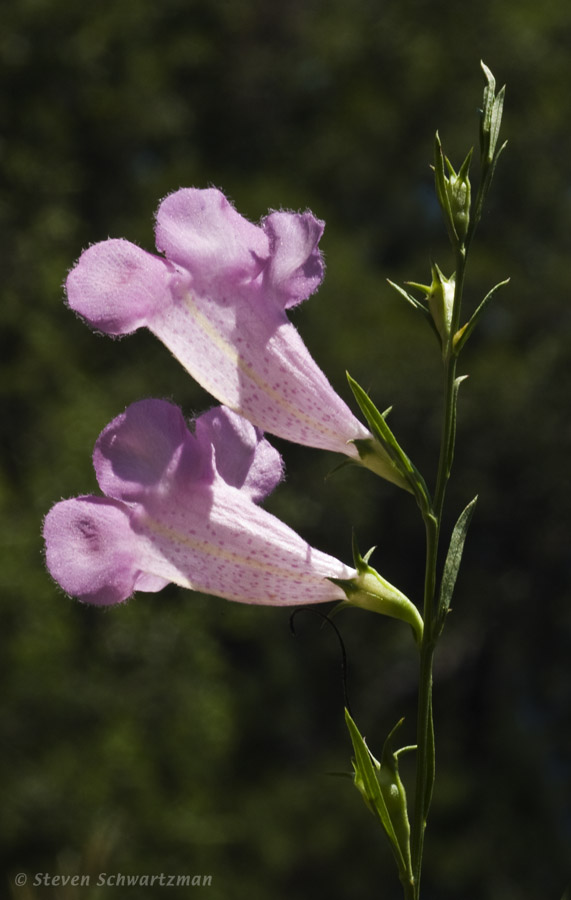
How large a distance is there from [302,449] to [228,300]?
43.9 feet

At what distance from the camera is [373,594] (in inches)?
45.4

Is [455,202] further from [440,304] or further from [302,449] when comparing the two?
[302,449]

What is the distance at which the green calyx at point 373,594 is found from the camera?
114 centimetres

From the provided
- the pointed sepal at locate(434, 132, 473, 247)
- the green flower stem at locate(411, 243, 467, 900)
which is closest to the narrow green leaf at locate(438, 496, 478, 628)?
the green flower stem at locate(411, 243, 467, 900)

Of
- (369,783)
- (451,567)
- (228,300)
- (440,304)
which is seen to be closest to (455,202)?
(440,304)

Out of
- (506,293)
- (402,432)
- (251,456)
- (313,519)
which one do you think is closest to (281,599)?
(251,456)

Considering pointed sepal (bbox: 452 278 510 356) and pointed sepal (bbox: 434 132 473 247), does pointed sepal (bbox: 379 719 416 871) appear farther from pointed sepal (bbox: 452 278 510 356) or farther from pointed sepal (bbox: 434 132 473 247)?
pointed sepal (bbox: 434 132 473 247)

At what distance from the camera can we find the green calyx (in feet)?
3.73

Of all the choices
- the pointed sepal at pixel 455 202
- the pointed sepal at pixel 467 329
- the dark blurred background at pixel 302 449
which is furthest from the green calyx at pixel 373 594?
the dark blurred background at pixel 302 449

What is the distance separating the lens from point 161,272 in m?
1.16

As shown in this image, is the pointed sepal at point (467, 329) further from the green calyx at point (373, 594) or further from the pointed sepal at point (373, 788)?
the pointed sepal at point (373, 788)

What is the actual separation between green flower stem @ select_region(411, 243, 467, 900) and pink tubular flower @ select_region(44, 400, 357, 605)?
0.11 meters

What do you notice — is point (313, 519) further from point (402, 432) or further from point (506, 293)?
point (506, 293)

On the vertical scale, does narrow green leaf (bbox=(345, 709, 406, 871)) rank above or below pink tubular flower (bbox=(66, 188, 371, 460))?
below
